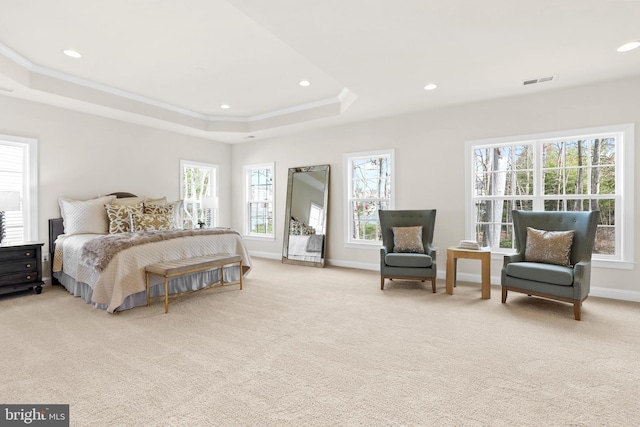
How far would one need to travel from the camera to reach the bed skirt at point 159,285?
3.51 m

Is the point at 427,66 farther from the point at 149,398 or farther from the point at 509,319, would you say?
the point at 149,398

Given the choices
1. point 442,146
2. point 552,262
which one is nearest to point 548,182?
point 552,262

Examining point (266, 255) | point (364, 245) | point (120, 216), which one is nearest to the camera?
point (120, 216)

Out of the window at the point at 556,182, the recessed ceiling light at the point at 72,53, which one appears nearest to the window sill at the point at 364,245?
the window at the point at 556,182

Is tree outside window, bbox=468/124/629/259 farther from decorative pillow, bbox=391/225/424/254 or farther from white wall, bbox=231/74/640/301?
decorative pillow, bbox=391/225/424/254

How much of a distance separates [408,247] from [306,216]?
230 cm

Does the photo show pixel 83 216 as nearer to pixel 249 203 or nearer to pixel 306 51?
pixel 249 203

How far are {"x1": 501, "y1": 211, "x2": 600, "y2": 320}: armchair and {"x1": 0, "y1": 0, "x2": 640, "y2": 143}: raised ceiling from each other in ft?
5.28

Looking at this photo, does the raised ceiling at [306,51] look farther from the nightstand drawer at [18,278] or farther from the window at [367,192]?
the nightstand drawer at [18,278]

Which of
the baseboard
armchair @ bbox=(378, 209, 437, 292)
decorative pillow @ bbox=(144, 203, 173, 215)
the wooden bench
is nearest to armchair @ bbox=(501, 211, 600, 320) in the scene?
Answer: armchair @ bbox=(378, 209, 437, 292)

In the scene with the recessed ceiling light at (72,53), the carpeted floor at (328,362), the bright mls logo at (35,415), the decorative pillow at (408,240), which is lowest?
the bright mls logo at (35,415)

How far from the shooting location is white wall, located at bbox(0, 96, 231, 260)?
4484 mm

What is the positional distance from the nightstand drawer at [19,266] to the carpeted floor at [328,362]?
378 millimetres

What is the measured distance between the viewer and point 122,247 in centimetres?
343
